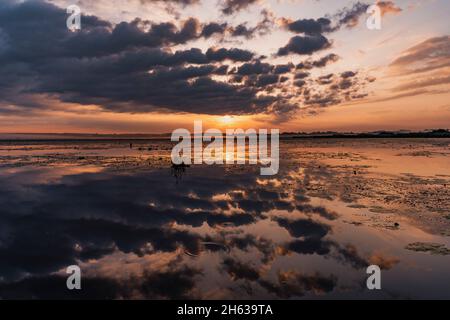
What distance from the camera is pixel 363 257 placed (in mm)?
10258

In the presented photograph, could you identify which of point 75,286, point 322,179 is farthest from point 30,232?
point 322,179

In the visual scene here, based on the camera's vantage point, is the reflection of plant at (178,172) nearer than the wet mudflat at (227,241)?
No

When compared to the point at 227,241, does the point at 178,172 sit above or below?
above

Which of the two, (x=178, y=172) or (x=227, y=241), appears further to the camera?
(x=178, y=172)

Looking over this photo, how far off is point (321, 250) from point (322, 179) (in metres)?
15.9

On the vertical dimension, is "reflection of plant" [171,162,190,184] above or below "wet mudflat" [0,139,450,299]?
above

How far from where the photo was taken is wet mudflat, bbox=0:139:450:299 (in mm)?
8438

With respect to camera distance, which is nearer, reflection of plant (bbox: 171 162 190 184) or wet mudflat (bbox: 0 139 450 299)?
wet mudflat (bbox: 0 139 450 299)

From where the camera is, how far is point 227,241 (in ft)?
38.7

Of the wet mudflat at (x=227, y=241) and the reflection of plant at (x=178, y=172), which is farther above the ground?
the reflection of plant at (x=178, y=172)

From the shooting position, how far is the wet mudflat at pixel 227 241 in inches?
332
